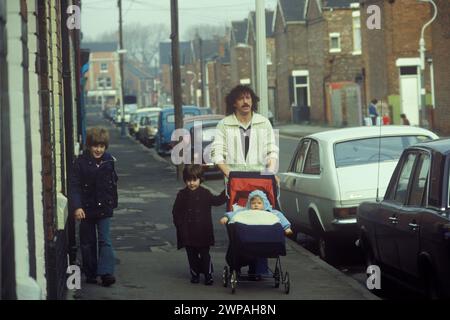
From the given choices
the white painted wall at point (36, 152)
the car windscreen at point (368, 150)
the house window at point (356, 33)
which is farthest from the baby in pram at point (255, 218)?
the house window at point (356, 33)

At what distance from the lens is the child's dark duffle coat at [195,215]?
1094cm

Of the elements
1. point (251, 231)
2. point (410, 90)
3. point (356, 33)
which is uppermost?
point (356, 33)

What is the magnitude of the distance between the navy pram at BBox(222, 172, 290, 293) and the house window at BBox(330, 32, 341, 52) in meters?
63.6

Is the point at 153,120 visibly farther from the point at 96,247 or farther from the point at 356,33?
the point at 96,247

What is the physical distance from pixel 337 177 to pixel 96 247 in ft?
10.9

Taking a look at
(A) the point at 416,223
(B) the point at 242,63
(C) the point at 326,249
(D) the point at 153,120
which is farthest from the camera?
(B) the point at 242,63

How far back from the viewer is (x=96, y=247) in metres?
11.3

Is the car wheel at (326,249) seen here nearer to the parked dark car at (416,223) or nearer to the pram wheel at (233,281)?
the parked dark car at (416,223)

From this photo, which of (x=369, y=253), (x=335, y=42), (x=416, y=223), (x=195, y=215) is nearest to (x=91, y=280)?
(x=195, y=215)

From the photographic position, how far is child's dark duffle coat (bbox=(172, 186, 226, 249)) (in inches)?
431

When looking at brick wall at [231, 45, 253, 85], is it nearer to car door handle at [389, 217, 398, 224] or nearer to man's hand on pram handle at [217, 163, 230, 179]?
man's hand on pram handle at [217, 163, 230, 179]

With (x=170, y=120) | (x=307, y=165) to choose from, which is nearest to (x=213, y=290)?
(x=307, y=165)

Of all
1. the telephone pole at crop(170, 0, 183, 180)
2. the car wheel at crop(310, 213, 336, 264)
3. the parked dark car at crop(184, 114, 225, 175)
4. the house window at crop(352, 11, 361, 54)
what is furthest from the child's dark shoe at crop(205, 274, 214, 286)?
the house window at crop(352, 11, 361, 54)

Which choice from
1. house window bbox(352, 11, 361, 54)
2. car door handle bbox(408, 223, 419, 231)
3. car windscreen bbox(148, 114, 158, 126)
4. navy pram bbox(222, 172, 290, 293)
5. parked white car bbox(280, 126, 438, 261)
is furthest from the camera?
house window bbox(352, 11, 361, 54)
